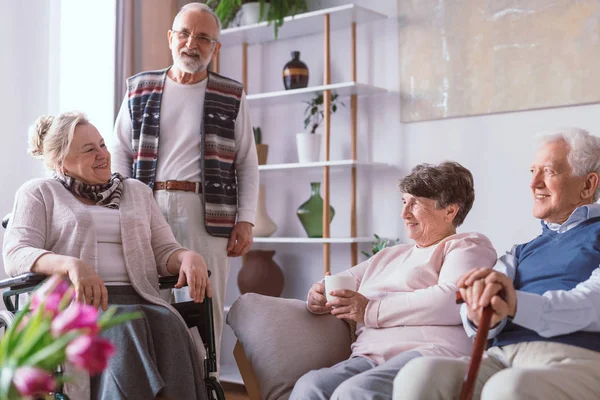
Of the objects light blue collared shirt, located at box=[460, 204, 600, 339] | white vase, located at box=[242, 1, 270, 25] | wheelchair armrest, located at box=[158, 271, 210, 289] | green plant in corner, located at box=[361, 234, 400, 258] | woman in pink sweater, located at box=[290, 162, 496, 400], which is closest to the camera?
light blue collared shirt, located at box=[460, 204, 600, 339]

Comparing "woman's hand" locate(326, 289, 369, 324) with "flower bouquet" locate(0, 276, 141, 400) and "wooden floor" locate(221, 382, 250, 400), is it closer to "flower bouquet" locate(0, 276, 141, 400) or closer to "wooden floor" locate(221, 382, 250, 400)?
"flower bouquet" locate(0, 276, 141, 400)

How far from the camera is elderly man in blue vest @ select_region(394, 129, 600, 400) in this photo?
1640mm

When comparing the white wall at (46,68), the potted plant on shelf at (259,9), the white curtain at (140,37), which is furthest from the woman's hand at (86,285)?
the potted plant on shelf at (259,9)

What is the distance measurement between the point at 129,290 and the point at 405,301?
84cm

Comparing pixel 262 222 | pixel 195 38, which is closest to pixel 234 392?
pixel 262 222

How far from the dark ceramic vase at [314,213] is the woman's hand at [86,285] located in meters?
1.95

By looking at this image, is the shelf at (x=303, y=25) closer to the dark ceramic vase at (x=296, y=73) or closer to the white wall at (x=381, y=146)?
the white wall at (x=381, y=146)

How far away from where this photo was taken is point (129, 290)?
7.70 feet

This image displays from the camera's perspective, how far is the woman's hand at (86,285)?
2.01 metres

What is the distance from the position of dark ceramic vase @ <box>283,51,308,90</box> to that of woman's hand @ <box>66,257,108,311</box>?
2.11 meters

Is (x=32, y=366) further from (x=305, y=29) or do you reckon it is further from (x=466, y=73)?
(x=305, y=29)

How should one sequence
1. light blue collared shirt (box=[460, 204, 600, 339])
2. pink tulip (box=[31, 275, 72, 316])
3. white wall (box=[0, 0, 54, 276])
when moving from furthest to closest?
white wall (box=[0, 0, 54, 276])
light blue collared shirt (box=[460, 204, 600, 339])
pink tulip (box=[31, 275, 72, 316])

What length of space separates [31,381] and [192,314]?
1417 millimetres

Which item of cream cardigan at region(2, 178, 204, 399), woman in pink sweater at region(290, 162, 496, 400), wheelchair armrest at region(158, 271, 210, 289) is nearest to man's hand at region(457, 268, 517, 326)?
woman in pink sweater at region(290, 162, 496, 400)
